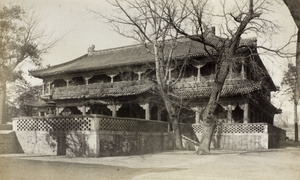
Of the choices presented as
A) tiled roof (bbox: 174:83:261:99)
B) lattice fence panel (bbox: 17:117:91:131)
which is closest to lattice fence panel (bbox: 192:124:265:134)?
tiled roof (bbox: 174:83:261:99)

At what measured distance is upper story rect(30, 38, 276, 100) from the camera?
23483mm

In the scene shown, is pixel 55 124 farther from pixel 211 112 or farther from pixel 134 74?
pixel 134 74

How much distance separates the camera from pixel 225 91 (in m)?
22.5

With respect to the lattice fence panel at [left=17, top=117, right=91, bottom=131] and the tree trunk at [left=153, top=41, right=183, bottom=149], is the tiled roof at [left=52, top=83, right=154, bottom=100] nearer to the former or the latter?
the tree trunk at [left=153, top=41, right=183, bottom=149]

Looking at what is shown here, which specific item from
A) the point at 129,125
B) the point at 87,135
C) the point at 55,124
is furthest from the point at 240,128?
the point at 55,124

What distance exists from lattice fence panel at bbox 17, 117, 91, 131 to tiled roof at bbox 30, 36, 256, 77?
11711 mm

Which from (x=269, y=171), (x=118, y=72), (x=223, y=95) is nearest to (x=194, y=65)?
(x=223, y=95)

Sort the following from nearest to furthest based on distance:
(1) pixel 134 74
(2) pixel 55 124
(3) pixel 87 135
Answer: (3) pixel 87 135 < (2) pixel 55 124 < (1) pixel 134 74

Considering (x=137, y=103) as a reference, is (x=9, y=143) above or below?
below

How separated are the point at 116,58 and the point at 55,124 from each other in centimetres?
1540

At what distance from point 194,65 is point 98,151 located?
13487 millimetres

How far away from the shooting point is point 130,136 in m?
15.7

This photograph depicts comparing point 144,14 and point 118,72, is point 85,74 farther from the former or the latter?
point 144,14

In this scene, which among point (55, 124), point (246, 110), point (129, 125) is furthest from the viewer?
point (246, 110)
